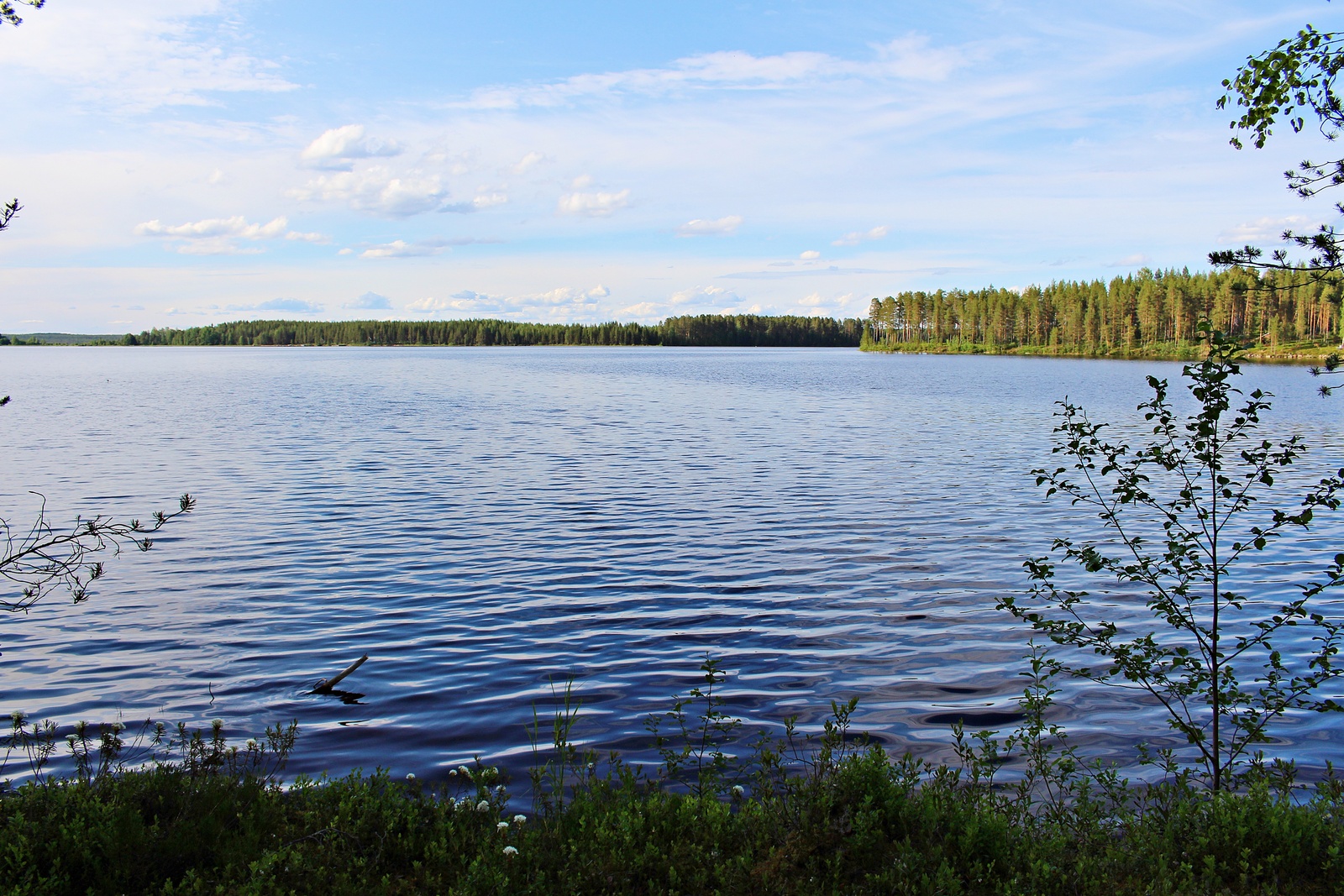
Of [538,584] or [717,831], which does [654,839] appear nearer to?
[717,831]

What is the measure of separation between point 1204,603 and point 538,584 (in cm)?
1058

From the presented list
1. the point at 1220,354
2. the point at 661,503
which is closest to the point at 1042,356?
the point at 661,503

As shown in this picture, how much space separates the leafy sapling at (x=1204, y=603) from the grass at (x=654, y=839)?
1016mm

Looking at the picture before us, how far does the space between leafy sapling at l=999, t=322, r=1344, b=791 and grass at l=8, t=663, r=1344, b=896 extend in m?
1.02

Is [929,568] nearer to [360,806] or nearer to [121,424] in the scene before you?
[360,806]

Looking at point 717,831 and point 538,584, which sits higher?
point 717,831

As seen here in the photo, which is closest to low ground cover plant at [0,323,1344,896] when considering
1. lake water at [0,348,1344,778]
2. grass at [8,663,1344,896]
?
grass at [8,663,1344,896]

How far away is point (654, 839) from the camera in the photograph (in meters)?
6.02

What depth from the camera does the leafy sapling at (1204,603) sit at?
7.04 metres

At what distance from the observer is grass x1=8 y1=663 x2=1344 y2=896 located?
5473 millimetres

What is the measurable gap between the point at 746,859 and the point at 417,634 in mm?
7859

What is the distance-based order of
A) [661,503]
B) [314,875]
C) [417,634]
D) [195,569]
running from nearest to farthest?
[314,875] → [417,634] → [195,569] → [661,503]

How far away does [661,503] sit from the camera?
22312 mm

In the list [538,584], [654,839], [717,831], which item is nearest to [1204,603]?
[538,584]
